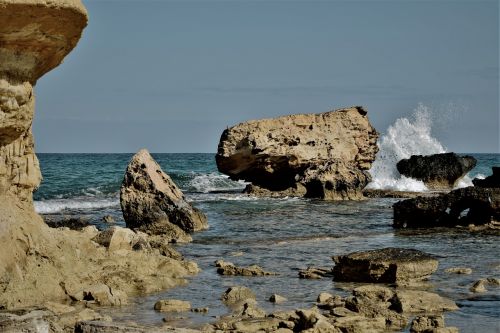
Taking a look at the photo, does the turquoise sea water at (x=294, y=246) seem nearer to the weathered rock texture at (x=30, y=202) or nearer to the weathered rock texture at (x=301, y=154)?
the weathered rock texture at (x=30, y=202)

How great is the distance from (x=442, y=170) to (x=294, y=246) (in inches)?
990

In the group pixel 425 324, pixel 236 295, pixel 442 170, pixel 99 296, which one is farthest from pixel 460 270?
pixel 442 170

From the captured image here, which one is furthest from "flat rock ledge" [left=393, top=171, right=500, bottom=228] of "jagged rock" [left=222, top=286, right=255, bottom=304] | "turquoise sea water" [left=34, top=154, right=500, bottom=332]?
"jagged rock" [left=222, top=286, right=255, bottom=304]

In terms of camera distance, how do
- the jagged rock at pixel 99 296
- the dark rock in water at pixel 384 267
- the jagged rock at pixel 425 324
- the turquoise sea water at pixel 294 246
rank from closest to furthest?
the jagged rock at pixel 425 324 → the jagged rock at pixel 99 296 → the turquoise sea water at pixel 294 246 → the dark rock in water at pixel 384 267

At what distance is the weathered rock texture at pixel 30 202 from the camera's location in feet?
27.7

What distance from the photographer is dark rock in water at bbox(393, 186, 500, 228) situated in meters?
19.9

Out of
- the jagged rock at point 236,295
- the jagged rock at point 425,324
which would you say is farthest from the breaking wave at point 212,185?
the jagged rock at point 425,324

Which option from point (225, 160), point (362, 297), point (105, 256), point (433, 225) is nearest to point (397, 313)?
A: point (362, 297)

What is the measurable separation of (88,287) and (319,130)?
25.4m

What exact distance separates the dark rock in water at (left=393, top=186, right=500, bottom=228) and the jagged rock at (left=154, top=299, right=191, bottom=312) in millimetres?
Result: 11852

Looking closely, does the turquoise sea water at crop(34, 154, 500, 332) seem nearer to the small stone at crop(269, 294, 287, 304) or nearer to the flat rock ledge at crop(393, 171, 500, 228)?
the small stone at crop(269, 294, 287, 304)

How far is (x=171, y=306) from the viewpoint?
960 centimetres

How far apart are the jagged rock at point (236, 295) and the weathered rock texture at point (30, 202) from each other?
1104 mm

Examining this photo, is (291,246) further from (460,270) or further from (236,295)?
(236,295)
